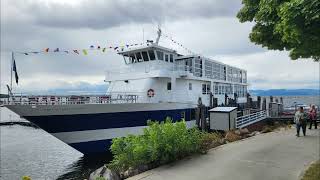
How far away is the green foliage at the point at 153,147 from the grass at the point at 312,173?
3844 mm

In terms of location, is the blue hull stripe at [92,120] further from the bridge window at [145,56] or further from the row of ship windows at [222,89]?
the bridge window at [145,56]

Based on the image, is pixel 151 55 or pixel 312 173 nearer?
pixel 312 173

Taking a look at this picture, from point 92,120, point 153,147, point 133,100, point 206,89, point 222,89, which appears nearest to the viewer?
point 153,147

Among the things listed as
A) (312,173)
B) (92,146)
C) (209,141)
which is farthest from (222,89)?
(312,173)

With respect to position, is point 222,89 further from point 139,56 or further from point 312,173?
point 312,173

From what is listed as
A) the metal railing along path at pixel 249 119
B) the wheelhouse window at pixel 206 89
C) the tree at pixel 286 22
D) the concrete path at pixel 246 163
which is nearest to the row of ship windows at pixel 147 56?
the wheelhouse window at pixel 206 89

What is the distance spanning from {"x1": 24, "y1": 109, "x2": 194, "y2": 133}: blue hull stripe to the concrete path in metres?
7.85

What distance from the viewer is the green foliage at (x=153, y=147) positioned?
11.1 meters

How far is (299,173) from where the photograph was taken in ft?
33.0

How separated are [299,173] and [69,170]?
12.5m

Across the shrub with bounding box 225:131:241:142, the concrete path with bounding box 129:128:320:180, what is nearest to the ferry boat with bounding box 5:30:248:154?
the shrub with bounding box 225:131:241:142

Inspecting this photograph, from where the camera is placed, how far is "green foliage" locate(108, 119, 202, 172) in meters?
11.1

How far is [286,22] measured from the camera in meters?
7.23

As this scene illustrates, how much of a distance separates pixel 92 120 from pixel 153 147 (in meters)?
9.32
